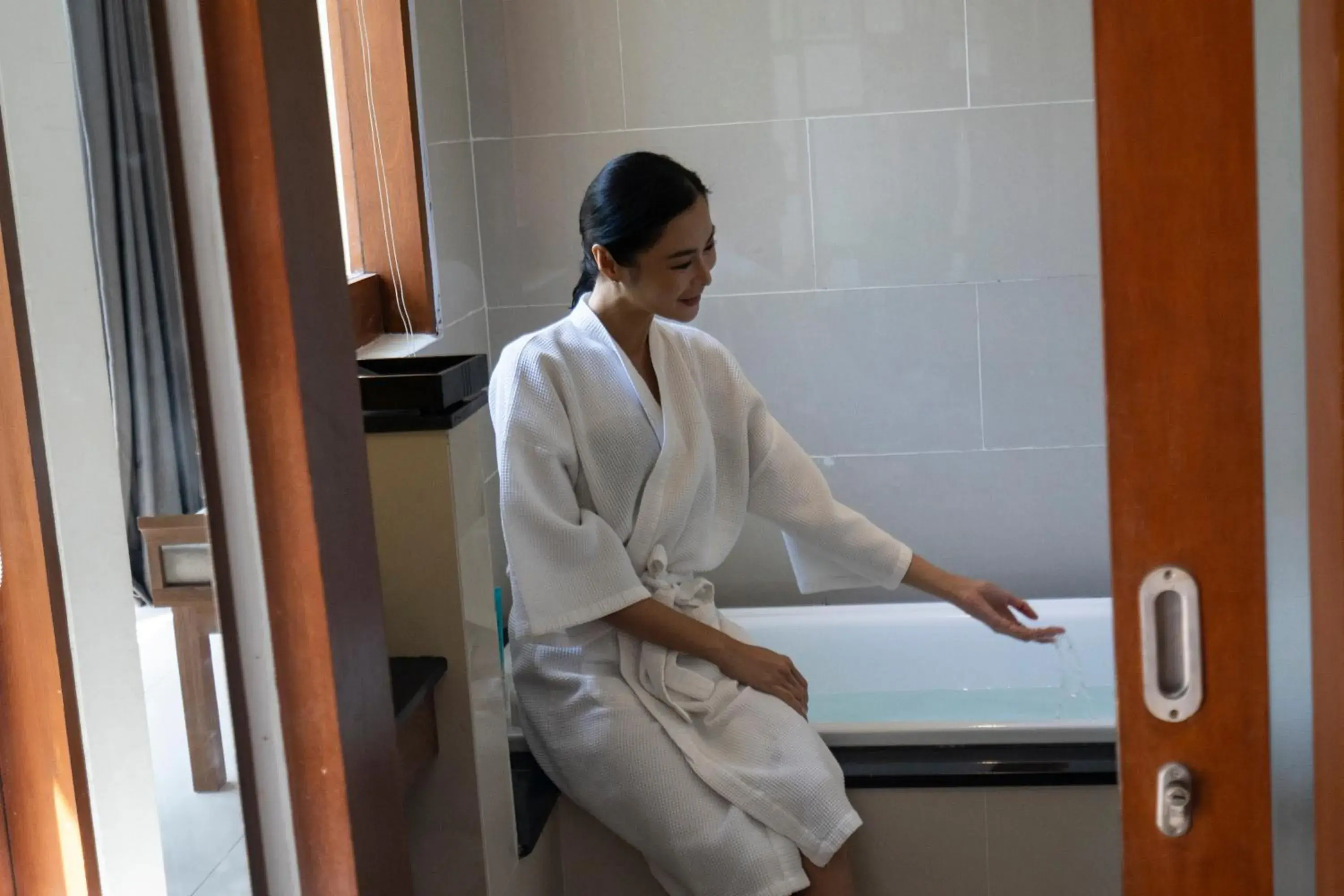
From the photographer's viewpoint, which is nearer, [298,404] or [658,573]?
[298,404]

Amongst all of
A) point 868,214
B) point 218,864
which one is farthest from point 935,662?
point 218,864

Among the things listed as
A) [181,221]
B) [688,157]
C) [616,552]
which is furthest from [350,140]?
[181,221]

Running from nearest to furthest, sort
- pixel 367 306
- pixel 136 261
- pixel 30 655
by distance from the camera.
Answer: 1. pixel 30 655
2. pixel 136 261
3. pixel 367 306

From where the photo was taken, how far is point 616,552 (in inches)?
76.9

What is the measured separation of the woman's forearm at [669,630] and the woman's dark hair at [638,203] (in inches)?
19.5

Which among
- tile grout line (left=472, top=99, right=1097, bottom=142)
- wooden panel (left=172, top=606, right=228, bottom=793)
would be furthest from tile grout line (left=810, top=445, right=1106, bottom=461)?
wooden panel (left=172, top=606, right=228, bottom=793)

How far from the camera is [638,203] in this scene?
6.75ft

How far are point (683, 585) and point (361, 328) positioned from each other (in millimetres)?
819

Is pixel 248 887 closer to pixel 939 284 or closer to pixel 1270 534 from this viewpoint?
pixel 1270 534

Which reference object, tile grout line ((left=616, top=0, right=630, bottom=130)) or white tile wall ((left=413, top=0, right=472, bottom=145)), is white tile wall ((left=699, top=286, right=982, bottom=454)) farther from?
white tile wall ((left=413, top=0, right=472, bottom=145))

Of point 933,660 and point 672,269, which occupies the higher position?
point 672,269

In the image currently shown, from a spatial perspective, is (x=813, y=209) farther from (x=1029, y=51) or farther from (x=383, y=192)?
(x=383, y=192)

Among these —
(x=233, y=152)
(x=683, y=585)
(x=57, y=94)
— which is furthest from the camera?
(x=683, y=585)

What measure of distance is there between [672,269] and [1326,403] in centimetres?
123
